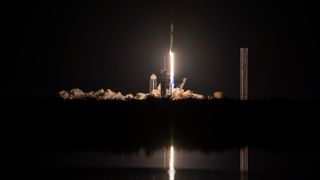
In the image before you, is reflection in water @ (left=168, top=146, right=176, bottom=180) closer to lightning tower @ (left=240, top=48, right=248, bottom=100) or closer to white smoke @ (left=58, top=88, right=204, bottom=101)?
white smoke @ (left=58, top=88, right=204, bottom=101)

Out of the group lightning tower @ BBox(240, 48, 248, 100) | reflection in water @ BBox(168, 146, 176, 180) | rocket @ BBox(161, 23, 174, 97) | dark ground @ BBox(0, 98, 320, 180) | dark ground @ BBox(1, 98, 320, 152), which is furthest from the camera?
lightning tower @ BBox(240, 48, 248, 100)

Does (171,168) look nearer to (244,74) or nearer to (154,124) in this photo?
(154,124)

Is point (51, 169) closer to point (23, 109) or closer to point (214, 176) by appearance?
point (214, 176)

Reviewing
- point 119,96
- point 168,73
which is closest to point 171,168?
point 119,96

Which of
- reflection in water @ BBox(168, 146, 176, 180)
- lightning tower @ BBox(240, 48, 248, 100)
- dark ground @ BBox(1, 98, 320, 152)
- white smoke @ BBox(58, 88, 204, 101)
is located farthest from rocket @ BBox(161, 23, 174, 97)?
reflection in water @ BBox(168, 146, 176, 180)

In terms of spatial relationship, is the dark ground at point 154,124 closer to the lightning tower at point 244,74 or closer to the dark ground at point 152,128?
the dark ground at point 152,128

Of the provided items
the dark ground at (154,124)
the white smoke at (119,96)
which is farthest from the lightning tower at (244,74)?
the dark ground at (154,124)

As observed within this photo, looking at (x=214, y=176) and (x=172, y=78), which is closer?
(x=214, y=176)

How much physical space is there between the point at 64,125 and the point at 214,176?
15684 mm

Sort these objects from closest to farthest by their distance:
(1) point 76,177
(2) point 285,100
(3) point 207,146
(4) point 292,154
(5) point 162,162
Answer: (1) point 76,177 → (5) point 162,162 → (4) point 292,154 → (3) point 207,146 → (2) point 285,100

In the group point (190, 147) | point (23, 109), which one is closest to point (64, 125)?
point (23, 109)

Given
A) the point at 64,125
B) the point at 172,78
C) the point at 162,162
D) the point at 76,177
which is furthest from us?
the point at 172,78

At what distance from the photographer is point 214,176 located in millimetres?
30578

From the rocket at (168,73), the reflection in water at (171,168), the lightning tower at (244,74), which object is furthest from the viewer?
the lightning tower at (244,74)
